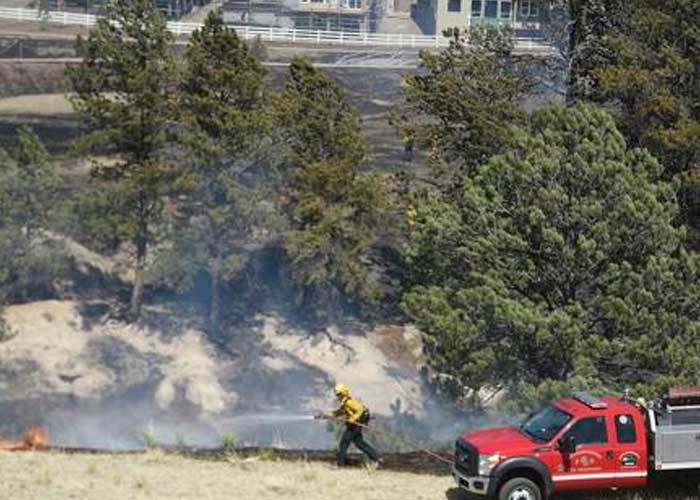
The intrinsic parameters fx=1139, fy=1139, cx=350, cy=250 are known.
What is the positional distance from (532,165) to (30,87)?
2102 inches

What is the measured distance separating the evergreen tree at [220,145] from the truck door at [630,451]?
26216mm

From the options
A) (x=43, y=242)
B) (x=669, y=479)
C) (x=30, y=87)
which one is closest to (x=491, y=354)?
(x=669, y=479)

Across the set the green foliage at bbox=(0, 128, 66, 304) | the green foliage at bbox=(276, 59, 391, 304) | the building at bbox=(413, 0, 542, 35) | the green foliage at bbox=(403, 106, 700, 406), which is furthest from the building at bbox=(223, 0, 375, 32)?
the green foliage at bbox=(403, 106, 700, 406)

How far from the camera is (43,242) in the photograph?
42375 millimetres

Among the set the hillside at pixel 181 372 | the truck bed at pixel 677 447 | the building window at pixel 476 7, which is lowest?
the hillside at pixel 181 372

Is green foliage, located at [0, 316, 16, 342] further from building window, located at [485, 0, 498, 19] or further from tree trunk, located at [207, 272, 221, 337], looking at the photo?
building window, located at [485, 0, 498, 19]

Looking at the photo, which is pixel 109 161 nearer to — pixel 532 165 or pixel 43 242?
pixel 43 242

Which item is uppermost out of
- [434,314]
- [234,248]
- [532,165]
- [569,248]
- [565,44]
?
[565,44]

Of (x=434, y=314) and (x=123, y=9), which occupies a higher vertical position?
(x=123, y=9)

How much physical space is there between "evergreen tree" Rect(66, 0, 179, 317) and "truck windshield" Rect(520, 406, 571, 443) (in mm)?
26154

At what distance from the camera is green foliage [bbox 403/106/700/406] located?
22.4 metres

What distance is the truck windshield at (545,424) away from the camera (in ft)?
51.4

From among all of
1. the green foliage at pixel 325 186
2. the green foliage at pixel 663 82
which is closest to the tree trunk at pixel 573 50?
the green foliage at pixel 663 82

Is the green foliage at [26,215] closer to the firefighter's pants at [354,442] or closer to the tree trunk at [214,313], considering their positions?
the tree trunk at [214,313]
